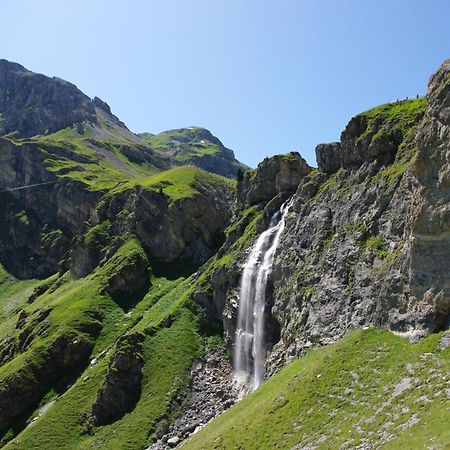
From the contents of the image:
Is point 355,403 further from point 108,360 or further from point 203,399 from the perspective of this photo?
point 108,360

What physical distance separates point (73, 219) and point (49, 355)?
94.8 meters

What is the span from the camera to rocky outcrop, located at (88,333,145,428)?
208 ft

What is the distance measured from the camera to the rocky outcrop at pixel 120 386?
208 feet

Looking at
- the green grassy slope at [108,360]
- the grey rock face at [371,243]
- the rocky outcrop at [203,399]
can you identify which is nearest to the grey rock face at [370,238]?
the grey rock face at [371,243]

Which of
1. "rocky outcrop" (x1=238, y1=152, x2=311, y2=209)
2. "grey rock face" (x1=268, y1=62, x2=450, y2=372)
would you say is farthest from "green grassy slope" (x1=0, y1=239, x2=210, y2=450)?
"rocky outcrop" (x1=238, y1=152, x2=311, y2=209)

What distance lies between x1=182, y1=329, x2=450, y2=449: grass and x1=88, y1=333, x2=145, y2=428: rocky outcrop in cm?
1930

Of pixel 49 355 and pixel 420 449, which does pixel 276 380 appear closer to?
pixel 420 449

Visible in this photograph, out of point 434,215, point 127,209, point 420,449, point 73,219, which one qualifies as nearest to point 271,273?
point 434,215

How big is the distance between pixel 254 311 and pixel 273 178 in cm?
3054

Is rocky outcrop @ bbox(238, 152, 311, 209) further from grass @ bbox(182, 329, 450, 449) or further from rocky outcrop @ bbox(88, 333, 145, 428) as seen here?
grass @ bbox(182, 329, 450, 449)

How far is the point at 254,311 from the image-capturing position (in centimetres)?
6844

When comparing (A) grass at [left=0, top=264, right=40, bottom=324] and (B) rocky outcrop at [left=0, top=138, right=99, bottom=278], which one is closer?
(A) grass at [left=0, top=264, right=40, bottom=324]

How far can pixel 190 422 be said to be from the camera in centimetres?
5794

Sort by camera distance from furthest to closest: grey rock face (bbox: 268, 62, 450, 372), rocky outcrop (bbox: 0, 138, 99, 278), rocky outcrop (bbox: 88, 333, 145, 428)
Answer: rocky outcrop (bbox: 0, 138, 99, 278), rocky outcrop (bbox: 88, 333, 145, 428), grey rock face (bbox: 268, 62, 450, 372)
